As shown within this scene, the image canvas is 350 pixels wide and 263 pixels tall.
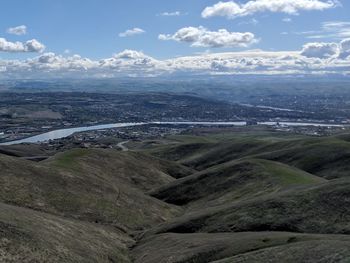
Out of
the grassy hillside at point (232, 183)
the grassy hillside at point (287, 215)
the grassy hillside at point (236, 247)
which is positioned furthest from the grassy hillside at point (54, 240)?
the grassy hillside at point (232, 183)

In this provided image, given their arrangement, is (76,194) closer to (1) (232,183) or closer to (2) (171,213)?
(2) (171,213)

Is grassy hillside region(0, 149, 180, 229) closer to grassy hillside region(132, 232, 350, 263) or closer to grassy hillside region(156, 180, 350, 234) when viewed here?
grassy hillside region(156, 180, 350, 234)

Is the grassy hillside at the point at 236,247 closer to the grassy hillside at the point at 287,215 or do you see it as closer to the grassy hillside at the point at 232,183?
the grassy hillside at the point at 287,215

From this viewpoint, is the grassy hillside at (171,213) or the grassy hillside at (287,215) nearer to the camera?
the grassy hillside at (171,213)

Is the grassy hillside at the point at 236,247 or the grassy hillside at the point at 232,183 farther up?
the grassy hillside at the point at 236,247

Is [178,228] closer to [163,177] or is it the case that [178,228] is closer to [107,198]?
[107,198]

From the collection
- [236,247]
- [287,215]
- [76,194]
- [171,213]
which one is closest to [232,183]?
[171,213]

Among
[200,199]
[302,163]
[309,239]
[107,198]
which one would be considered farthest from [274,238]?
[302,163]

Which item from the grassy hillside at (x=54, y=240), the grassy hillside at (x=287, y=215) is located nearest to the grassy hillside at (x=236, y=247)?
the grassy hillside at (x=54, y=240)

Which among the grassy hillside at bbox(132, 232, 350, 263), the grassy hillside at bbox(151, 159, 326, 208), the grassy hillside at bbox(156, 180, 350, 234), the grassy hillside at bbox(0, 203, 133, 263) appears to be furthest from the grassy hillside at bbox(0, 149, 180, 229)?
the grassy hillside at bbox(132, 232, 350, 263)

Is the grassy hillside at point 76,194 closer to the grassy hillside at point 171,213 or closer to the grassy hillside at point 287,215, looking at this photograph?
the grassy hillside at point 171,213

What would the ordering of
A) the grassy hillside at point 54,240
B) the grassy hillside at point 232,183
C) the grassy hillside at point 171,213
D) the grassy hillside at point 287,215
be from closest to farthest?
the grassy hillside at point 54,240, the grassy hillside at point 171,213, the grassy hillside at point 287,215, the grassy hillside at point 232,183

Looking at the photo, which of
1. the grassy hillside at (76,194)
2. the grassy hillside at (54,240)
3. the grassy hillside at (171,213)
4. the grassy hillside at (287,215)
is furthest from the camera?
the grassy hillside at (76,194)
